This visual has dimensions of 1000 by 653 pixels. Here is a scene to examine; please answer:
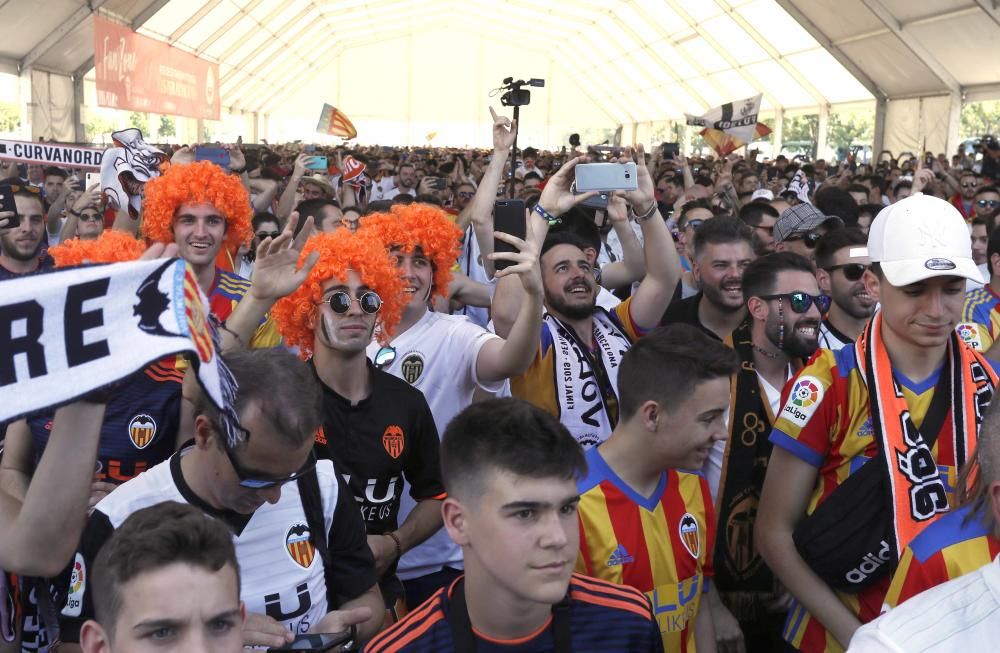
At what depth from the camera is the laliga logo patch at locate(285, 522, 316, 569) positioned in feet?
8.39

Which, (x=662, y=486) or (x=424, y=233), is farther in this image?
(x=424, y=233)

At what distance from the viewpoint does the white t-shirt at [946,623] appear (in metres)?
1.65

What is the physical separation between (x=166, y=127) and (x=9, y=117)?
12249 mm

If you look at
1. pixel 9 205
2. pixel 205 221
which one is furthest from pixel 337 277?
pixel 9 205

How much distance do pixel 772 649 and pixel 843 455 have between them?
1102 mm

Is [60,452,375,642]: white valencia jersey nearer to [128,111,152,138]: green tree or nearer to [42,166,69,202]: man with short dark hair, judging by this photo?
[42,166,69,202]: man with short dark hair

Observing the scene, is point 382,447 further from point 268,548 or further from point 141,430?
point 268,548

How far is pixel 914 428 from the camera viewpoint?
267 cm

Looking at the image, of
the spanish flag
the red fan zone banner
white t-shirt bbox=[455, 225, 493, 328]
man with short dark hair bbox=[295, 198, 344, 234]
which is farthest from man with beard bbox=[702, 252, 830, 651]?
the red fan zone banner

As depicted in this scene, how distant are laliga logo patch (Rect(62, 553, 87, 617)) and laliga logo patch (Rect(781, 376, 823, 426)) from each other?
6.12 ft

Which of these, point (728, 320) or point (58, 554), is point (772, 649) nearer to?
point (728, 320)

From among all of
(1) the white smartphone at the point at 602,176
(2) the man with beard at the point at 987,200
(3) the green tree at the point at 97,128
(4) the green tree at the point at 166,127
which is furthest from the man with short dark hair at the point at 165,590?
(4) the green tree at the point at 166,127

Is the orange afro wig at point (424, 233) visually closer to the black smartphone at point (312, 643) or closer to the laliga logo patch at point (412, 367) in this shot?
the laliga logo patch at point (412, 367)

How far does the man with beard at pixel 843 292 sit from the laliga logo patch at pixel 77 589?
3.04 m
